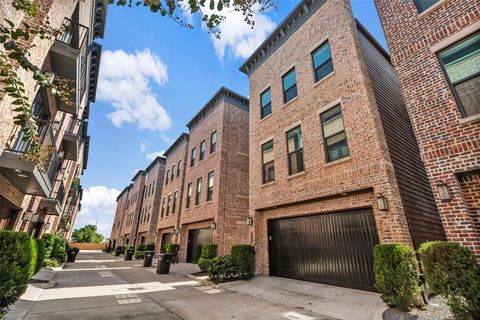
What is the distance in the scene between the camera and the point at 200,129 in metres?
22.0

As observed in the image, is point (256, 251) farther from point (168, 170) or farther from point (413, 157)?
point (168, 170)

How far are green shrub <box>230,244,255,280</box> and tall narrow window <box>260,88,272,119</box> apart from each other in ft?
24.4

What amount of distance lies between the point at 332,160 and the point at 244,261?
612 centimetres

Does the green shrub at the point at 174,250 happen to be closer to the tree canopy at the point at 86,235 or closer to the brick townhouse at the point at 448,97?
the brick townhouse at the point at 448,97

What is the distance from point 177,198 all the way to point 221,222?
8292 millimetres

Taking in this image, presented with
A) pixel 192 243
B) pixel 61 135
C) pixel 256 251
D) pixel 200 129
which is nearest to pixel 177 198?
pixel 192 243

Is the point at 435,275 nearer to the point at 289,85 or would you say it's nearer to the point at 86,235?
the point at 289,85

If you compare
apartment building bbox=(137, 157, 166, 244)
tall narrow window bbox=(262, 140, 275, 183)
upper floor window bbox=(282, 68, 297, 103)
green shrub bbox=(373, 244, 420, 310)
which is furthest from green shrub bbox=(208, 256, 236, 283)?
apartment building bbox=(137, 157, 166, 244)

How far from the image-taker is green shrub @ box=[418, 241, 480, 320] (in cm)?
429

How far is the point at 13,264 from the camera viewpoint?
196 inches

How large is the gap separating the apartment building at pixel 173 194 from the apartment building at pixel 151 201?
423cm

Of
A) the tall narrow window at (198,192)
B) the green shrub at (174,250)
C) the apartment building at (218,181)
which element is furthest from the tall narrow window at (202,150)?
the green shrub at (174,250)

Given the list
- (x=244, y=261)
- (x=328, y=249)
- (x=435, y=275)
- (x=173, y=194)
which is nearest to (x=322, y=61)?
(x=328, y=249)

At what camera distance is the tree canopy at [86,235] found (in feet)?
216
